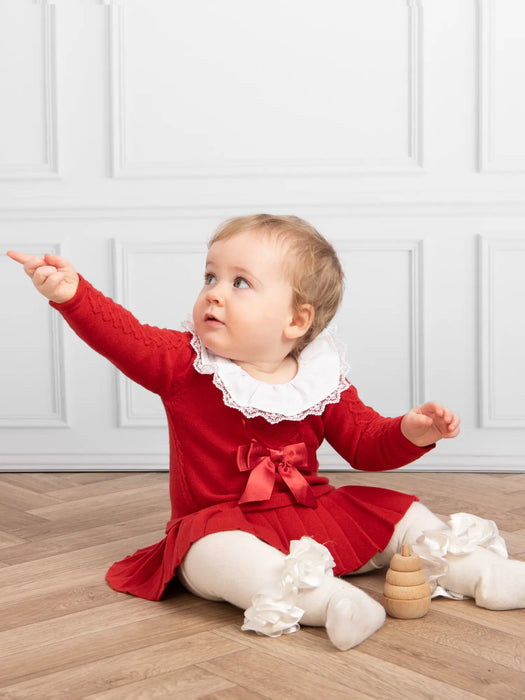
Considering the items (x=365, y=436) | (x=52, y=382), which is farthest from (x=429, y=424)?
(x=52, y=382)

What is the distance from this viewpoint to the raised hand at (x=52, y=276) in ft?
4.30

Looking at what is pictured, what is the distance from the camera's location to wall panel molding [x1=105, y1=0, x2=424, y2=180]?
2332 millimetres

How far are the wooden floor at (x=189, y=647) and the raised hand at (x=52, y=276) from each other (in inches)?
17.8

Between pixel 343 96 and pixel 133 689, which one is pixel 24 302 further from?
pixel 133 689

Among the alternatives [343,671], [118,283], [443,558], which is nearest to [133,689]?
[343,671]

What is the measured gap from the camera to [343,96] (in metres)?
2.35

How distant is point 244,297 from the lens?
1421mm

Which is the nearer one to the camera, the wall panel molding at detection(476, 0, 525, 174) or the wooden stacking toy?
the wooden stacking toy

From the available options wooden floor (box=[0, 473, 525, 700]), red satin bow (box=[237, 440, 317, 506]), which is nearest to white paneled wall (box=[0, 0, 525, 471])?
wooden floor (box=[0, 473, 525, 700])

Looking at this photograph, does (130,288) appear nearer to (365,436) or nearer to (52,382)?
(52,382)

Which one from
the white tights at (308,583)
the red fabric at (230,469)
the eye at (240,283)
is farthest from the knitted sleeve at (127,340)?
the white tights at (308,583)

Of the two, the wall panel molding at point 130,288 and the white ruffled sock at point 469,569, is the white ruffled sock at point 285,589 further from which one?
the wall panel molding at point 130,288

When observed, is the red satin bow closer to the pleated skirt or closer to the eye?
the pleated skirt

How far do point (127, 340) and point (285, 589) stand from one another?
0.42 meters
